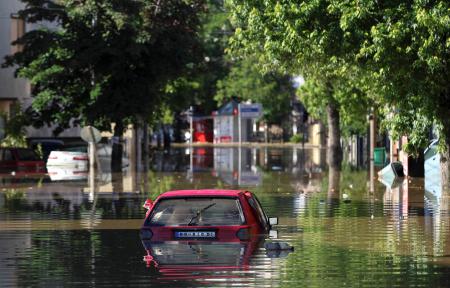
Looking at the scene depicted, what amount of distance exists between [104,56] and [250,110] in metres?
51.7

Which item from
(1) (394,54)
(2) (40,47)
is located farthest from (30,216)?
(2) (40,47)

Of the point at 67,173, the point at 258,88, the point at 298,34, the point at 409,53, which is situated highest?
the point at 258,88

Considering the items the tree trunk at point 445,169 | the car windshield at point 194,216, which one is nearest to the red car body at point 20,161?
the tree trunk at point 445,169

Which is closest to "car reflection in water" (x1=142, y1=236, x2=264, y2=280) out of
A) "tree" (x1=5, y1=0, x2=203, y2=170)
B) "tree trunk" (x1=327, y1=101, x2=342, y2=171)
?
"tree" (x1=5, y1=0, x2=203, y2=170)

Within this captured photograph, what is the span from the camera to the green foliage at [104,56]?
5322 cm

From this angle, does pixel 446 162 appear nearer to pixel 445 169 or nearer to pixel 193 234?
pixel 445 169

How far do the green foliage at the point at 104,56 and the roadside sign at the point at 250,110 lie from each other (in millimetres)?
48878

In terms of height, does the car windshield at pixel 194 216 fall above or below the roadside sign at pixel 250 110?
below

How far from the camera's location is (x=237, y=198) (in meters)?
17.7

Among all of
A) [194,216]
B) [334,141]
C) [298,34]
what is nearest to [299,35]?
[298,34]

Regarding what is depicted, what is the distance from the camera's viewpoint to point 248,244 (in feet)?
58.3

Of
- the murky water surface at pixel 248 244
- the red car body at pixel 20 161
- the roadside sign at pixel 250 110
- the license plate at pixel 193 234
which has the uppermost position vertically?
the roadside sign at pixel 250 110

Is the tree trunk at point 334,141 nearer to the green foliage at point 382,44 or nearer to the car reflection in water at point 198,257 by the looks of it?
the green foliage at point 382,44

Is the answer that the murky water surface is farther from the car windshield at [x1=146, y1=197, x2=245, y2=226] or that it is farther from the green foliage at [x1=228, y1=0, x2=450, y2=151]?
the green foliage at [x1=228, y1=0, x2=450, y2=151]
